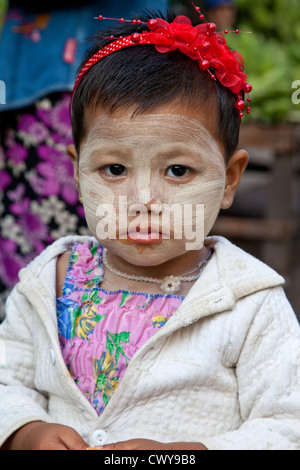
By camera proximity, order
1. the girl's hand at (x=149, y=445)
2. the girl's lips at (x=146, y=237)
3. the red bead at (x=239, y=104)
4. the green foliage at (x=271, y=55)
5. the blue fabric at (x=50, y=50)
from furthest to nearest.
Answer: the green foliage at (x=271, y=55) < the blue fabric at (x=50, y=50) < the red bead at (x=239, y=104) < the girl's lips at (x=146, y=237) < the girl's hand at (x=149, y=445)

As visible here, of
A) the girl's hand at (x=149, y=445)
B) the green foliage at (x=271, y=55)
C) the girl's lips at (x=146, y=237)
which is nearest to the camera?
the girl's hand at (x=149, y=445)

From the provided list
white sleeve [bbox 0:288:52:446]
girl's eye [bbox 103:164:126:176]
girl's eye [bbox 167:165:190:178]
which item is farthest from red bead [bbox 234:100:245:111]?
white sleeve [bbox 0:288:52:446]

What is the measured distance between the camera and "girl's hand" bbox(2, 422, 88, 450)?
1.34 metres

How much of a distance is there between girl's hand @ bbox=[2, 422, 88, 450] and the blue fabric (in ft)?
5.07

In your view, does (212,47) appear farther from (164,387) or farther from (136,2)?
(136,2)

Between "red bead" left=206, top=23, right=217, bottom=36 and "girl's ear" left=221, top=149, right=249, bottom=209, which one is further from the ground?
"red bead" left=206, top=23, right=217, bottom=36

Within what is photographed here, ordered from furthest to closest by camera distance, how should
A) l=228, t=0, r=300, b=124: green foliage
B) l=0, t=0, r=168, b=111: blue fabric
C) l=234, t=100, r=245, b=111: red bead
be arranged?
l=228, t=0, r=300, b=124: green foliage < l=0, t=0, r=168, b=111: blue fabric < l=234, t=100, r=245, b=111: red bead

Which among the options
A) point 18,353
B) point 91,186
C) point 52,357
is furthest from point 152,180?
point 18,353

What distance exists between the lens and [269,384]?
1410 mm

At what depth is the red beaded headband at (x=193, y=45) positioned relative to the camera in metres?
1.43

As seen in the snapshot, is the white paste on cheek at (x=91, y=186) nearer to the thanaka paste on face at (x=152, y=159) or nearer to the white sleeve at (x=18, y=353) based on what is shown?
the thanaka paste on face at (x=152, y=159)

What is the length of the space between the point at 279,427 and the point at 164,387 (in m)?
0.28

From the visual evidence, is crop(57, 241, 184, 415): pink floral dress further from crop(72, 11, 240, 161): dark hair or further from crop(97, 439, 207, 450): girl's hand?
crop(72, 11, 240, 161): dark hair

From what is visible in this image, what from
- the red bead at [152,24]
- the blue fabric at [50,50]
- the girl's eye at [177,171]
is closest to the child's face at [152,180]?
the girl's eye at [177,171]
